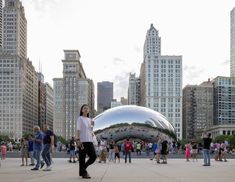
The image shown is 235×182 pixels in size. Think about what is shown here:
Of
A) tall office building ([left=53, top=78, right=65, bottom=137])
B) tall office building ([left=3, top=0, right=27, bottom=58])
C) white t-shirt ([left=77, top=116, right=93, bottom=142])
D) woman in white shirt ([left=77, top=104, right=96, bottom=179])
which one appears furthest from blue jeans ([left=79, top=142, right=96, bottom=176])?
tall office building ([left=53, top=78, right=65, bottom=137])

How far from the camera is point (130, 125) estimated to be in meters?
56.6

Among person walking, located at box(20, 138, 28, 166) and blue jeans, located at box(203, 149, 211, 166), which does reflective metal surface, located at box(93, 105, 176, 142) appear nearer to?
person walking, located at box(20, 138, 28, 166)

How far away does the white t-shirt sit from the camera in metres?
10.8

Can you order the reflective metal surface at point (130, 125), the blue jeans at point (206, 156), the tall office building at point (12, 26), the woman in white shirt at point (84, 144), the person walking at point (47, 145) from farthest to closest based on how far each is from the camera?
1. the tall office building at point (12, 26)
2. the reflective metal surface at point (130, 125)
3. the blue jeans at point (206, 156)
4. the person walking at point (47, 145)
5. the woman in white shirt at point (84, 144)

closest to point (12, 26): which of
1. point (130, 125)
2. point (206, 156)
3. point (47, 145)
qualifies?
point (130, 125)

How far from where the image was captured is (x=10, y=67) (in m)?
161

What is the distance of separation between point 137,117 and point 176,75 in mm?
111016

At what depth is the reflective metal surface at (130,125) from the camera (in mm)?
55438

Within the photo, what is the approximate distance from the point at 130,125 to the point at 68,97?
13871cm

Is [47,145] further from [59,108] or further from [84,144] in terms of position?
[59,108]

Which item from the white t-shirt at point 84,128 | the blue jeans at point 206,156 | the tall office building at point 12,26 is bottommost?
the blue jeans at point 206,156

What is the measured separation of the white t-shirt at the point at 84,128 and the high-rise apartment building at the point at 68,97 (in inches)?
7019

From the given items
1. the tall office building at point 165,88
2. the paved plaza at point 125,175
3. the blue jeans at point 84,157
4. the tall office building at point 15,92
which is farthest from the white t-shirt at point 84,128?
the tall office building at point 165,88

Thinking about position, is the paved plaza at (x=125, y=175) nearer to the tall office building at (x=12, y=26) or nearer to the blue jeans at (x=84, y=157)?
the blue jeans at (x=84, y=157)
